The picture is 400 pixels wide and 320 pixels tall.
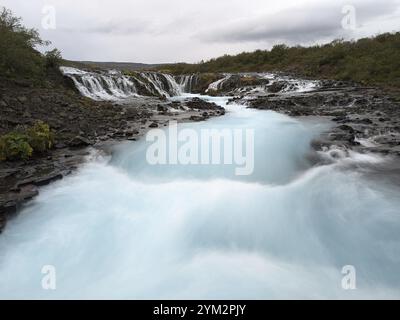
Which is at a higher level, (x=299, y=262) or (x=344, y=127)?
(x=344, y=127)

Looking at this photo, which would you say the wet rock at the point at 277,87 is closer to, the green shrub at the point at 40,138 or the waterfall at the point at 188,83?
the waterfall at the point at 188,83

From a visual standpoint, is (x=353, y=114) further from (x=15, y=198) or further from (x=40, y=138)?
(x=15, y=198)

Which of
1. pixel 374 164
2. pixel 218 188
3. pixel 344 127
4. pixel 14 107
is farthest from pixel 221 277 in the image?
pixel 14 107

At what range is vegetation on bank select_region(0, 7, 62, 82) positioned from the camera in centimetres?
1607

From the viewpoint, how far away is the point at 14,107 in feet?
41.4

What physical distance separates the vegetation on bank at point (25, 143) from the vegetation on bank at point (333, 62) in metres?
22.4

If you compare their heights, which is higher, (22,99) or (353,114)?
(22,99)

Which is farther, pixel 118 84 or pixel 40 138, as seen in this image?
pixel 118 84

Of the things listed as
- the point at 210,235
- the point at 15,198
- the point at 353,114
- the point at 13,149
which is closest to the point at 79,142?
the point at 13,149

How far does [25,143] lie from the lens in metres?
9.41

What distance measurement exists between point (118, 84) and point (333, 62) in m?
Answer: 23.0

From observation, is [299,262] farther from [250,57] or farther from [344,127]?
[250,57]

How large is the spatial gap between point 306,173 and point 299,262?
10.9 feet
